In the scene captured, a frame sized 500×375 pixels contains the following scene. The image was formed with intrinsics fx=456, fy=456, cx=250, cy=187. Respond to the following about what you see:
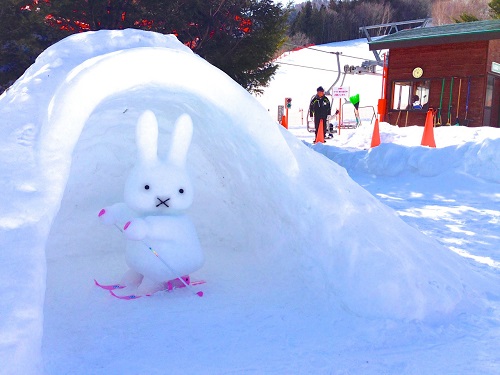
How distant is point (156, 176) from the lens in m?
2.94

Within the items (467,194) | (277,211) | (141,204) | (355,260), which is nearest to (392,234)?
(355,260)

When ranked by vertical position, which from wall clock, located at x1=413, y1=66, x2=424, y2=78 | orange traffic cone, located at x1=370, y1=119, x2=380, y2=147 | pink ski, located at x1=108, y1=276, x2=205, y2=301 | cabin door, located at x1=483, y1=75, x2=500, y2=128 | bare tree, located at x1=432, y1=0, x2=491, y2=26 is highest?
bare tree, located at x1=432, y1=0, x2=491, y2=26

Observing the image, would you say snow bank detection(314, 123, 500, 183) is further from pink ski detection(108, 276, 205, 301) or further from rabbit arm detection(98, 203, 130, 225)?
rabbit arm detection(98, 203, 130, 225)

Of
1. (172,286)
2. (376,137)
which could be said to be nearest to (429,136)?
(376,137)

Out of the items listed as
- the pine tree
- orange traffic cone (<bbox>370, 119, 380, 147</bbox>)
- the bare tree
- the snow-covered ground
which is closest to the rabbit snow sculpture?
the snow-covered ground

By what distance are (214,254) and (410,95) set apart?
1131 centimetres

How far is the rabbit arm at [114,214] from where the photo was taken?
2916 mm

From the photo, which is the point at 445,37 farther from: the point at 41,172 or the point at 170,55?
the point at 41,172

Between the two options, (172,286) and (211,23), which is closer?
(172,286)

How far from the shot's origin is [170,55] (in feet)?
8.59

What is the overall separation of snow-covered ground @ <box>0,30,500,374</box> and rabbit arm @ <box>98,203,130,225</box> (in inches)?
19.1

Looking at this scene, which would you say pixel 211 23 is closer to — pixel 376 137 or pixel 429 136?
pixel 376 137

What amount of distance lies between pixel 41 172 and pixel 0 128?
16.7 inches

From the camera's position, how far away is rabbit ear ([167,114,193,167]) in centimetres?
297
